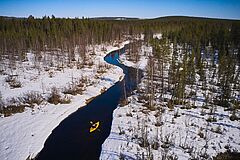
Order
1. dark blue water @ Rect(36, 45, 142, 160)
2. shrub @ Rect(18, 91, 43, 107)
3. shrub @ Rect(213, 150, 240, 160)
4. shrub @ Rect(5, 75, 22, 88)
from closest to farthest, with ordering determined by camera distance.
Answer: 1. shrub @ Rect(213, 150, 240, 160)
2. dark blue water @ Rect(36, 45, 142, 160)
3. shrub @ Rect(18, 91, 43, 107)
4. shrub @ Rect(5, 75, 22, 88)

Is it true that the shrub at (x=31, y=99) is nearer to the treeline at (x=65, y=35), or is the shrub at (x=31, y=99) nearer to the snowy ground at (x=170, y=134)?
the snowy ground at (x=170, y=134)

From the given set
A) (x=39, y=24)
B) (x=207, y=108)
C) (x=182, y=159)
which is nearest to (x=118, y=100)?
(x=207, y=108)

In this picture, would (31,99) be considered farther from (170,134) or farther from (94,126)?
(170,134)

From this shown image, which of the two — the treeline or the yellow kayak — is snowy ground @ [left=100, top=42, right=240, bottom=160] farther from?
the treeline

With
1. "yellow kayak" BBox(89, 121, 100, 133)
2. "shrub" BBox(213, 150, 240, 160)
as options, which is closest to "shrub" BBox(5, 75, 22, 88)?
"yellow kayak" BBox(89, 121, 100, 133)

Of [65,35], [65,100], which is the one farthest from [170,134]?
[65,35]

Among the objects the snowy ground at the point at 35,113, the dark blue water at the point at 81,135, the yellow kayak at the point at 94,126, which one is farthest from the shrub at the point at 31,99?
the yellow kayak at the point at 94,126

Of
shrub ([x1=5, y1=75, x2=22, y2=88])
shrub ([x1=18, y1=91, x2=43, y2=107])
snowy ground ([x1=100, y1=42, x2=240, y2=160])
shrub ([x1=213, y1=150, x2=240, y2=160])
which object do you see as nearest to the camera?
shrub ([x1=213, y1=150, x2=240, y2=160])
